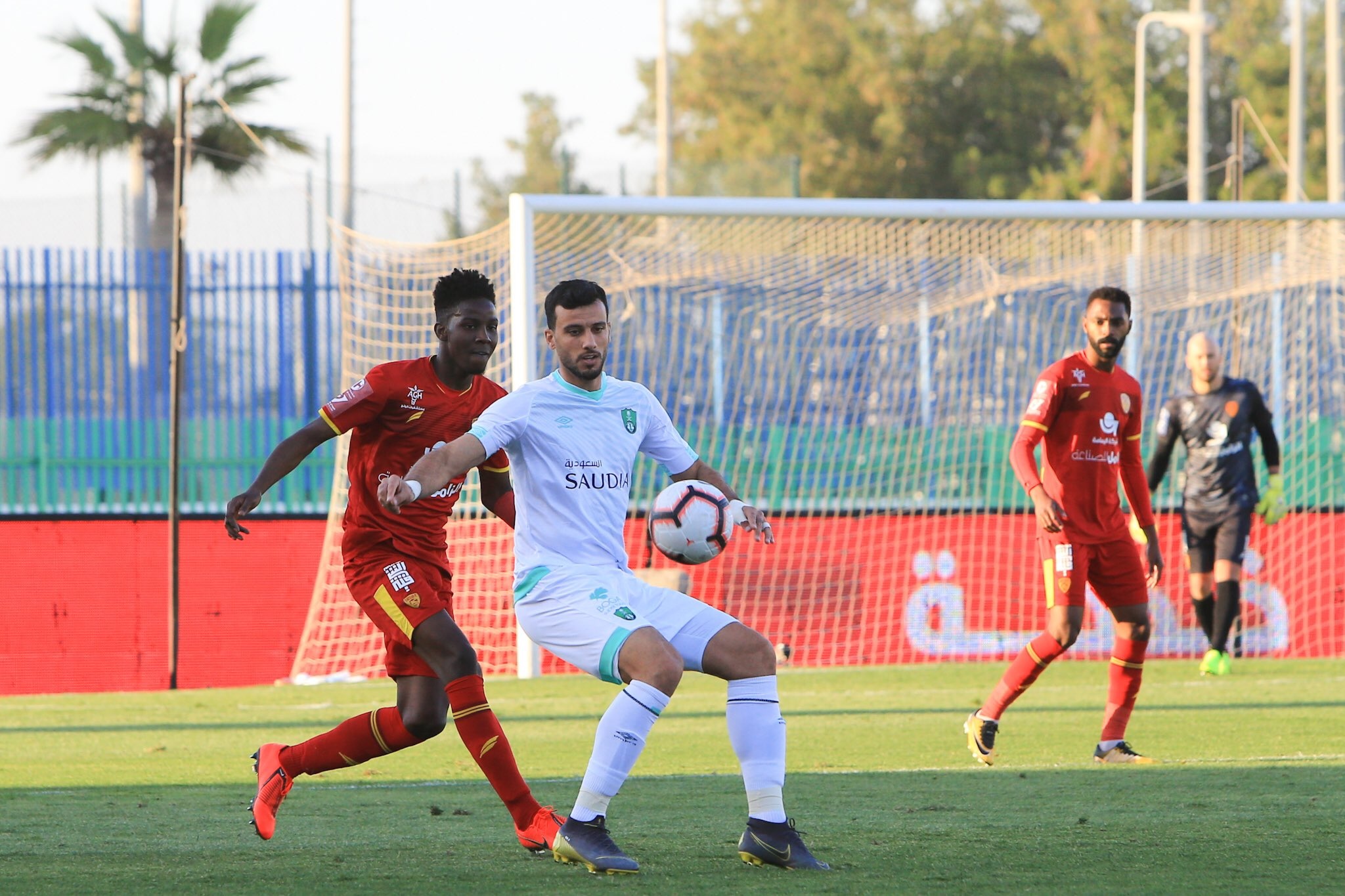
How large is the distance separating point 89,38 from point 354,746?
18863 mm

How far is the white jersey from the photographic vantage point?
5094 millimetres

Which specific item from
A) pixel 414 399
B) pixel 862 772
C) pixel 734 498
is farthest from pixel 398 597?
pixel 862 772

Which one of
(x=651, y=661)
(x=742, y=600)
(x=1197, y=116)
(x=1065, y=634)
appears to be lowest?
(x=742, y=600)

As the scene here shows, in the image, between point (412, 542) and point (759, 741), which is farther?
point (412, 542)

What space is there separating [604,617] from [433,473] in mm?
684

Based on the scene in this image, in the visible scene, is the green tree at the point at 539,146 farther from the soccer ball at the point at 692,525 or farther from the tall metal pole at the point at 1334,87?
the soccer ball at the point at 692,525

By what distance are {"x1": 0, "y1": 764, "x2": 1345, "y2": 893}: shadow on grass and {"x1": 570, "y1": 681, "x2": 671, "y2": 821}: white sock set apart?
222mm

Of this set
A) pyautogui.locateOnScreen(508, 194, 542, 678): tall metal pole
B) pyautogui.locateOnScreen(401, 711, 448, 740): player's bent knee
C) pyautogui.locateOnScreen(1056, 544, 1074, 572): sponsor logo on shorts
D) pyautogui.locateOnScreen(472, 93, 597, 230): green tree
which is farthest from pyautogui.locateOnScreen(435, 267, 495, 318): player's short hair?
pyautogui.locateOnScreen(472, 93, 597, 230): green tree

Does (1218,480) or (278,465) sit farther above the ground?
(278,465)

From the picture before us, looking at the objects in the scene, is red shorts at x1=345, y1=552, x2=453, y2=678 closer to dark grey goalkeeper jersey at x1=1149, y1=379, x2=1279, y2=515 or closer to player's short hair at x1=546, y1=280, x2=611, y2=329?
player's short hair at x1=546, y1=280, x2=611, y2=329

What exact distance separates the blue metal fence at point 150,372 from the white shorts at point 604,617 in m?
10.1

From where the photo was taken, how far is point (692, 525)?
5227 mm

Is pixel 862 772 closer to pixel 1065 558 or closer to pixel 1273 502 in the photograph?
pixel 1065 558

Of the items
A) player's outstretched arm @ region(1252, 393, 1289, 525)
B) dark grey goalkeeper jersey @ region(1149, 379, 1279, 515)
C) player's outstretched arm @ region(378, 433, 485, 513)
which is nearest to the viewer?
player's outstretched arm @ region(378, 433, 485, 513)
